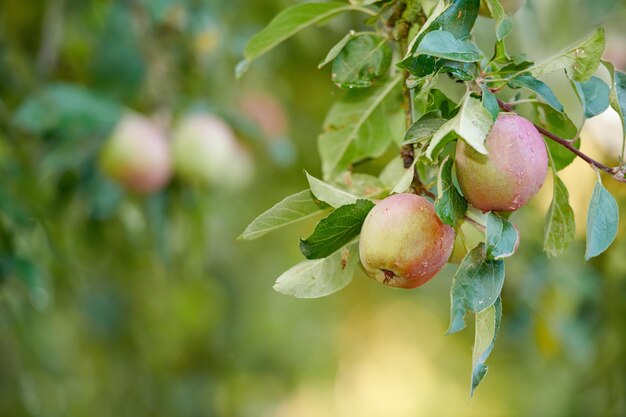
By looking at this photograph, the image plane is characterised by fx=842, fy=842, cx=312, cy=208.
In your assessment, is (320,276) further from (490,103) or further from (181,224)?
(181,224)

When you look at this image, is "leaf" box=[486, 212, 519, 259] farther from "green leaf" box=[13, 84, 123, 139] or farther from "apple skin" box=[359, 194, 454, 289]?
"green leaf" box=[13, 84, 123, 139]

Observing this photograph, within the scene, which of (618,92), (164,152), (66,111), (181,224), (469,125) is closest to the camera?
(469,125)

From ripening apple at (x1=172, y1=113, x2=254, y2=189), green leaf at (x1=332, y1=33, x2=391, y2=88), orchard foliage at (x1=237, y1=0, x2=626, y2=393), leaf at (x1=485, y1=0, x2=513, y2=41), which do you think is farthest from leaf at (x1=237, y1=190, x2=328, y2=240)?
ripening apple at (x1=172, y1=113, x2=254, y2=189)

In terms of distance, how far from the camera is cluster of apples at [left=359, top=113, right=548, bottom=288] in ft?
2.32

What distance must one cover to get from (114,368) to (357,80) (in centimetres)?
260

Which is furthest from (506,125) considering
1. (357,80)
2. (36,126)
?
(36,126)

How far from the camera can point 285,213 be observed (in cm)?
81

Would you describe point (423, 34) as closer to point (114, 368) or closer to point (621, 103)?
point (621, 103)

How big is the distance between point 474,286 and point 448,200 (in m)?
0.07

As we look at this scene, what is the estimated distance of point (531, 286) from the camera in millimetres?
2096

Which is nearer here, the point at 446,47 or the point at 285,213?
the point at 446,47

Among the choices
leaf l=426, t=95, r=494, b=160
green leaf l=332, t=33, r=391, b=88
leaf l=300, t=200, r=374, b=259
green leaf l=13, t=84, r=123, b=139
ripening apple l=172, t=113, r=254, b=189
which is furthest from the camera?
ripening apple l=172, t=113, r=254, b=189

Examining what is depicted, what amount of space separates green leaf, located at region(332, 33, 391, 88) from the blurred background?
7.3 inches

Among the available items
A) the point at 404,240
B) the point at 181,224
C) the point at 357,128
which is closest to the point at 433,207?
the point at 404,240
